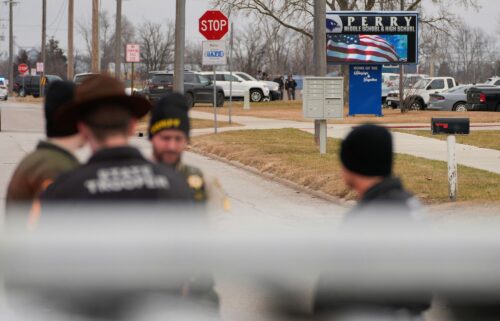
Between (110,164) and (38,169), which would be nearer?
(110,164)

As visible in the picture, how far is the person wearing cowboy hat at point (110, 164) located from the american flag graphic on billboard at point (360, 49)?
118 ft

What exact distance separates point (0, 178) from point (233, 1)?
35.4 meters

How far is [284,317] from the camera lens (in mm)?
3512

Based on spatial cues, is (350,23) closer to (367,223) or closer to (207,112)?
(207,112)

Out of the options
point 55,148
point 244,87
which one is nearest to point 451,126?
point 55,148

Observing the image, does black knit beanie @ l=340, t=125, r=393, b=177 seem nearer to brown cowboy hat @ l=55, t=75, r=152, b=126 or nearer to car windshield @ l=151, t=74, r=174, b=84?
brown cowboy hat @ l=55, t=75, r=152, b=126

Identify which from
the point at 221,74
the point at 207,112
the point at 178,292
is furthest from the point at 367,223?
the point at 221,74

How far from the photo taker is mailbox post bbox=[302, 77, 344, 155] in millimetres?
21656

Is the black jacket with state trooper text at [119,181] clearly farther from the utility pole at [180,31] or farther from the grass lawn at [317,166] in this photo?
the utility pole at [180,31]

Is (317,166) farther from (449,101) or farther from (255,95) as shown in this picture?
(255,95)

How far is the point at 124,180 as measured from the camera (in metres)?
3.30

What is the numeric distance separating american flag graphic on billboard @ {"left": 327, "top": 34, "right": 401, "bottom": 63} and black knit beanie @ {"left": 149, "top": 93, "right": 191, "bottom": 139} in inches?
1376

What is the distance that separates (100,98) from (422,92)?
49253 mm

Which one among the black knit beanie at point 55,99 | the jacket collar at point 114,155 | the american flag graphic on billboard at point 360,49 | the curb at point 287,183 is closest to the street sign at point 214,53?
the curb at point 287,183
